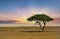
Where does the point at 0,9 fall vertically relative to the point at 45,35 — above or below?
above

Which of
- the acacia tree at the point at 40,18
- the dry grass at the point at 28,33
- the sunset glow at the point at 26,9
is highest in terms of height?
the sunset glow at the point at 26,9

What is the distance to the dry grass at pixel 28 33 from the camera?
5.66 m

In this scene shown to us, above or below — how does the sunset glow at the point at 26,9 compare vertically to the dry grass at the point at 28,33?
above

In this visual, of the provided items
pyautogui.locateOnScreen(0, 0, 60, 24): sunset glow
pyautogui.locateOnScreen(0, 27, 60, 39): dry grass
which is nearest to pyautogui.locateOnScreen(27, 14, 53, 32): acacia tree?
pyautogui.locateOnScreen(0, 0, 60, 24): sunset glow

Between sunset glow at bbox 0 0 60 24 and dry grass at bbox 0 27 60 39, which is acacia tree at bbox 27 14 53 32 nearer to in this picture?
sunset glow at bbox 0 0 60 24

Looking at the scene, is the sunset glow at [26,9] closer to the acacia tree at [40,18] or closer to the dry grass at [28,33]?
the acacia tree at [40,18]

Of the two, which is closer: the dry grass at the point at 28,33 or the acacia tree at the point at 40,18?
the dry grass at the point at 28,33

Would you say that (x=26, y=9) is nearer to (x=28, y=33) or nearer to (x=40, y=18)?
(x=40, y=18)

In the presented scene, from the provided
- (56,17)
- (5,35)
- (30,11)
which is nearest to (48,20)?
(56,17)

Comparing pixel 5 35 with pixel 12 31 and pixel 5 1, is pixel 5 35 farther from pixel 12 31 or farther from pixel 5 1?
pixel 5 1

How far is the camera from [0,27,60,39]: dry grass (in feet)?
18.6

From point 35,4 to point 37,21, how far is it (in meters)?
0.60

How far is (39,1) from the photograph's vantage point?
20.6 ft

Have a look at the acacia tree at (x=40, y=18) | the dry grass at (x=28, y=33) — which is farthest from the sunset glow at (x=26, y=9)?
the dry grass at (x=28, y=33)
